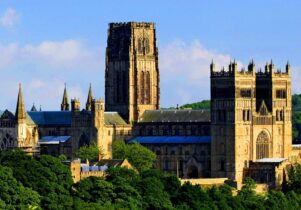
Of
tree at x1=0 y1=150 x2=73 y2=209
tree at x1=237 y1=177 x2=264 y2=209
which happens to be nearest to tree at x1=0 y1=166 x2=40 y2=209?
tree at x1=0 y1=150 x2=73 y2=209

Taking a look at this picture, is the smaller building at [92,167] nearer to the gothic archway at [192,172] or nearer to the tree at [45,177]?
the tree at [45,177]

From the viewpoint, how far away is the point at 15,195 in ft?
486

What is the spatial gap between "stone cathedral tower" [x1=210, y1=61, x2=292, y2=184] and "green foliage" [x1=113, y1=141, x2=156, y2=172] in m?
6.80

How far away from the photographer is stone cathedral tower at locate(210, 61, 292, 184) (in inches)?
7594

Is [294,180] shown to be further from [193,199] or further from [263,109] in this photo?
[193,199]

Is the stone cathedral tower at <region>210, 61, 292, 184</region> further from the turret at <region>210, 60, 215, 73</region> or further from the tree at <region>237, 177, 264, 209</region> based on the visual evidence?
the tree at <region>237, 177, 264, 209</region>

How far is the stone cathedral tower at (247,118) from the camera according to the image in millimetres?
192875

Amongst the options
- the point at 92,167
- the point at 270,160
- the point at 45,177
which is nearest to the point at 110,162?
the point at 92,167

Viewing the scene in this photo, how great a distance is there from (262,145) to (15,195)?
53422 millimetres

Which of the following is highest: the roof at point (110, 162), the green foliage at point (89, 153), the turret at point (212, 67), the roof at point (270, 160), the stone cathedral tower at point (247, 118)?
the turret at point (212, 67)

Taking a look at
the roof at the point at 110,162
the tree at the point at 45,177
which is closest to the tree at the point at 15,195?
the tree at the point at 45,177

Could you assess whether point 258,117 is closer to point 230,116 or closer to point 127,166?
point 230,116

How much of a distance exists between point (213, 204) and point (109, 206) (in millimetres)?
14054

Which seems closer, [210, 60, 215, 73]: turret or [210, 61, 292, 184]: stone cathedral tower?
[210, 61, 292, 184]: stone cathedral tower
